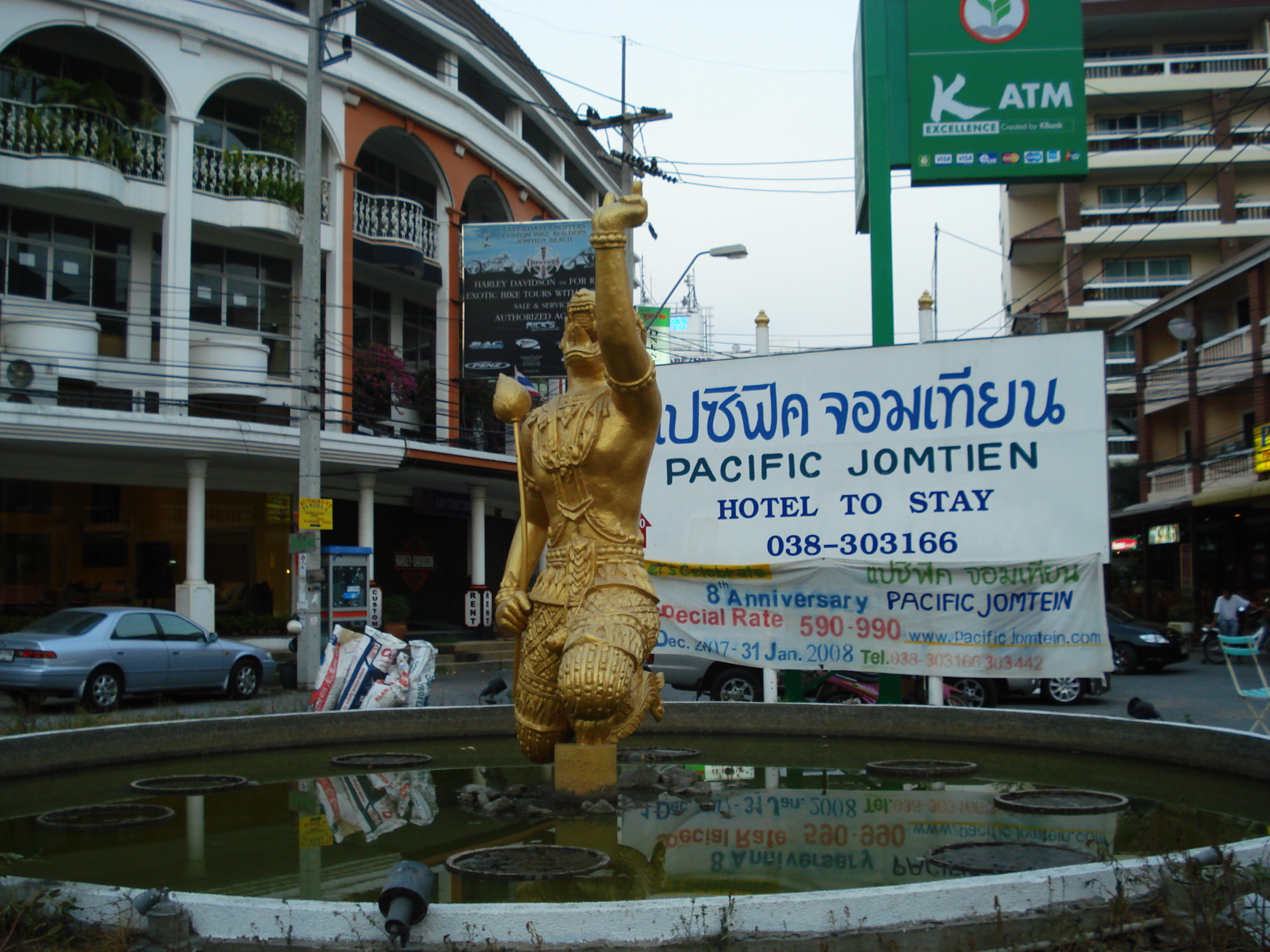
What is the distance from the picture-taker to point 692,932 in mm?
3648

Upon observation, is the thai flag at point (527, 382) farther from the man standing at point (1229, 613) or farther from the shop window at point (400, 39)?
the man standing at point (1229, 613)

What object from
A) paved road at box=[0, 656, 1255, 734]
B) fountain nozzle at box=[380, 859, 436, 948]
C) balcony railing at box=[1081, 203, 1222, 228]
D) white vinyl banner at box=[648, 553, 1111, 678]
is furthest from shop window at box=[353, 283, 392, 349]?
balcony railing at box=[1081, 203, 1222, 228]

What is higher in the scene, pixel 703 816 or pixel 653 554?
pixel 653 554

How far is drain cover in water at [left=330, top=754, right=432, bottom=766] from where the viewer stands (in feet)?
25.6

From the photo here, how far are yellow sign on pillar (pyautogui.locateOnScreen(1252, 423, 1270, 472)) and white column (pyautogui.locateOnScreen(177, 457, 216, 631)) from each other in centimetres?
2165

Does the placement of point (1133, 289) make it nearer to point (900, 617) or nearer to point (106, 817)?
point (900, 617)

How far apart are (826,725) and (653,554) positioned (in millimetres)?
3044

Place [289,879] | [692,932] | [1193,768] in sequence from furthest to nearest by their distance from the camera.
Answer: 1. [1193,768]
2. [289,879]
3. [692,932]

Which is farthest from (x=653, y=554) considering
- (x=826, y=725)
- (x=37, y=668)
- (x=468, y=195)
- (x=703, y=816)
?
(x=468, y=195)

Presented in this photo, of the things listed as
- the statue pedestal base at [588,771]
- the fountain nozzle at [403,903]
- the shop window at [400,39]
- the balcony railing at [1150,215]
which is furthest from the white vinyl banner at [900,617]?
the balcony railing at [1150,215]

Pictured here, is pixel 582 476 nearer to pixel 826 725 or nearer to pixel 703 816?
pixel 703 816

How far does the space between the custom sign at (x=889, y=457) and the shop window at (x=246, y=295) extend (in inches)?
542

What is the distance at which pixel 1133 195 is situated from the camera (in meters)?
45.5

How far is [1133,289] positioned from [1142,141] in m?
5.99
